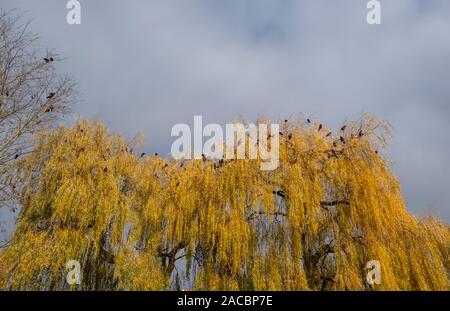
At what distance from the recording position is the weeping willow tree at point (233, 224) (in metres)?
9.51

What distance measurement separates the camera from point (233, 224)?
10.2m

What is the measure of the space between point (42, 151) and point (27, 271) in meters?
3.60

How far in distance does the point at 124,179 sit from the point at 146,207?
112 cm

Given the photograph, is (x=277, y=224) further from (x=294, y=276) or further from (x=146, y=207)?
(x=146, y=207)

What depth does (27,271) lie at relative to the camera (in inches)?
362

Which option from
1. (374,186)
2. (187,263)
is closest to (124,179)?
(187,263)

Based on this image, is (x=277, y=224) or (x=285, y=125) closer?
(x=277, y=224)

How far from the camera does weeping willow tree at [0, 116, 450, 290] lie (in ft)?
31.2

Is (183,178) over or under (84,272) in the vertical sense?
over

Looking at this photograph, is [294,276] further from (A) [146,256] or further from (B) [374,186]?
(A) [146,256]
